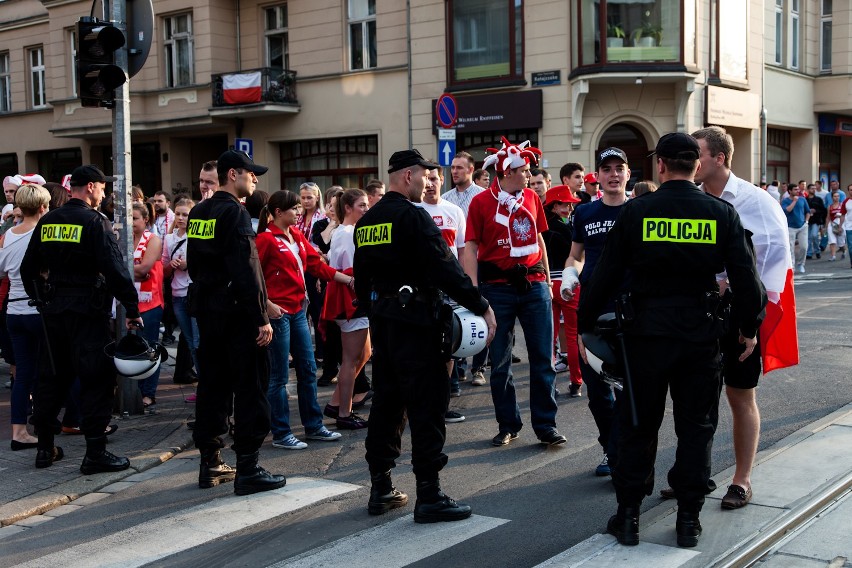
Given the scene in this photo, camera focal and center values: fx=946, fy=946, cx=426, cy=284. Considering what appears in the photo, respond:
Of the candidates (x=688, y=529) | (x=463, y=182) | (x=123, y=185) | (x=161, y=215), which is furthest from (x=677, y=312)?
(x=161, y=215)

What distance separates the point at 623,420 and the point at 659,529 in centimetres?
62

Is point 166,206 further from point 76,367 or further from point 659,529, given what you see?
point 659,529

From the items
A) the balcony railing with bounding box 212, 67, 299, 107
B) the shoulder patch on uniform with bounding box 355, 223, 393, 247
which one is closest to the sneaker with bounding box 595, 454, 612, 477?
the shoulder patch on uniform with bounding box 355, 223, 393, 247

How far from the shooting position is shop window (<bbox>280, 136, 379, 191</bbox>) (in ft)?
80.6

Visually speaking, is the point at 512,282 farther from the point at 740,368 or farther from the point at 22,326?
the point at 22,326

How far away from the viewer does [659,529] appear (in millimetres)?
4707

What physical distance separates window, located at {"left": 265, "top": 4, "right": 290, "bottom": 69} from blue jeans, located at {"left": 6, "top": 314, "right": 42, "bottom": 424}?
63.6ft

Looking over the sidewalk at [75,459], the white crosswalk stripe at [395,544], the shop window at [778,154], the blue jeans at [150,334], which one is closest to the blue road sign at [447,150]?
the blue jeans at [150,334]

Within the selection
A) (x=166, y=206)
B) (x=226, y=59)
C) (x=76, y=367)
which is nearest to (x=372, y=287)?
(x=76, y=367)

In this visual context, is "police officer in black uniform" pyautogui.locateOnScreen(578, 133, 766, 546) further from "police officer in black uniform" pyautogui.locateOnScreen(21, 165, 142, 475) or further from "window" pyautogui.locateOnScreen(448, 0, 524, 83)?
"window" pyautogui.locateOnScreen(448, 0, 524, 83)

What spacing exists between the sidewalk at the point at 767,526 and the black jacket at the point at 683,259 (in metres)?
1.00

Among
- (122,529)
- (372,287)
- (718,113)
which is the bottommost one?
(122,529)

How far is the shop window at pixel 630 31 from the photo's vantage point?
20.9 metres

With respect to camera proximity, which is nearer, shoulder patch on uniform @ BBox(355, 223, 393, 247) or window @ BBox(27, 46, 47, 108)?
shoulder patch on uniform @ BBox(355, 223, 393, 247)
